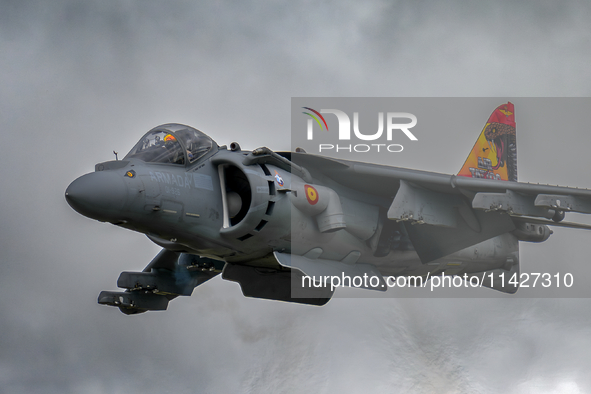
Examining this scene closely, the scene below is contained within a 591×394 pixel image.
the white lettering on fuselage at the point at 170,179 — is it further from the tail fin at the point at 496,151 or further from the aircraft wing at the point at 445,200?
the tail fin at the point at 496,151

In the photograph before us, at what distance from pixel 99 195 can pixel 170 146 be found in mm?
1357

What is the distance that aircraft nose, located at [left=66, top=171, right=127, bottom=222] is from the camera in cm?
677

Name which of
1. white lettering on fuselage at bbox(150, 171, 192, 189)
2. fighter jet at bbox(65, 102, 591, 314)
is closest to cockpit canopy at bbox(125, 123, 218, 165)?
fighter jet at bbox(65, 102, 591, 314)

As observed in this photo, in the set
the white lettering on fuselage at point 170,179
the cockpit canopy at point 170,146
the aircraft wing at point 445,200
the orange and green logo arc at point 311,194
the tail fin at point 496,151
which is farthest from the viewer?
the tail fin at point 496,151

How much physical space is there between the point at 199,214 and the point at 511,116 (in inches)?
363

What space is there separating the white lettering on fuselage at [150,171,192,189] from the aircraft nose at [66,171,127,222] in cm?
45

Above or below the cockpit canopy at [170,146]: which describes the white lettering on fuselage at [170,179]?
below

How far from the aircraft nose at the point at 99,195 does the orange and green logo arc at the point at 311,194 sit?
2.59 m

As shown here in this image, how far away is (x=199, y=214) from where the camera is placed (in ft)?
25.3

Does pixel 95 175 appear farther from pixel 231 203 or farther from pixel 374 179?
pixel 374 179

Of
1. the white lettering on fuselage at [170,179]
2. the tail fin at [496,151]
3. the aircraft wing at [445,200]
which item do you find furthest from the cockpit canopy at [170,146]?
the tail fin at [496,151]

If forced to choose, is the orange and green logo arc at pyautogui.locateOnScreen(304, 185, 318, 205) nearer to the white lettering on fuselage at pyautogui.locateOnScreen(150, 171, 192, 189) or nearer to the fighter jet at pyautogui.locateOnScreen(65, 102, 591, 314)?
the fighter jet at pyautogui.locateOnScreen(65, 102, 591, 314)

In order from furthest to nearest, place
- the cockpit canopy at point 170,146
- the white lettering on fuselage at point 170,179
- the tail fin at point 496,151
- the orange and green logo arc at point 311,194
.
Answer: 1. the tail fin at point 496,151
2. the orange and green logo arc at point 311,194
3. the cockpit canopy at point 170,146
4. the white lettering on fuselage at point 170,179

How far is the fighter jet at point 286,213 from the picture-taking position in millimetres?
7512
